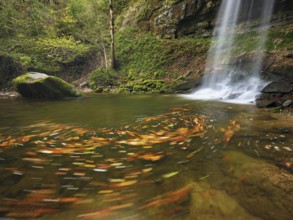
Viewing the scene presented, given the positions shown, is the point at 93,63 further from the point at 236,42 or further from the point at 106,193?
the point at 106,193

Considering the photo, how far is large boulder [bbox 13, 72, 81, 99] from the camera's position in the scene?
10.1m

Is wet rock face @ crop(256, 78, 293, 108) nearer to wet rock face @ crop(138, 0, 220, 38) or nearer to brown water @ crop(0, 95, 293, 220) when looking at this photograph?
brown water @ crop(0, 95, 293, 220)

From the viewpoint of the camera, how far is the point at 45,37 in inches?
647

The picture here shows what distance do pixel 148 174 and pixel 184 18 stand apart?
1563 centimetres

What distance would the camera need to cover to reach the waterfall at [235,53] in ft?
32.6

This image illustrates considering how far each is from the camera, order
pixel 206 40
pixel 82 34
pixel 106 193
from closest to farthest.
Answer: pixel 106 193 → pixel 206 40 → pixel 82 34

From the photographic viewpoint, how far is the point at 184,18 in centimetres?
1536

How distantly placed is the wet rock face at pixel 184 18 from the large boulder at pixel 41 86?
9454 mm

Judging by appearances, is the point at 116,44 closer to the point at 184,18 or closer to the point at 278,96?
the point at 184,18

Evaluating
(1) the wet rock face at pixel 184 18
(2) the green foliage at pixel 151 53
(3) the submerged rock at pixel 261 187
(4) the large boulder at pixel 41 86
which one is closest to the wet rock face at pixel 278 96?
(3) the submerged rock at pixel 261 187

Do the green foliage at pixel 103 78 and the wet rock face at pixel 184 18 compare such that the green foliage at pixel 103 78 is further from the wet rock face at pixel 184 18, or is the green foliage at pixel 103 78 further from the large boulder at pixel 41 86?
the wet rock face at pixel 184 18

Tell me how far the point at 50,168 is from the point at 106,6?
21103 millimetres

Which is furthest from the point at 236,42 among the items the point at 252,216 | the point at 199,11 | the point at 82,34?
the point at 252,216

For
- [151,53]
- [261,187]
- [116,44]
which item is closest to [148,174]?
[261,187]
